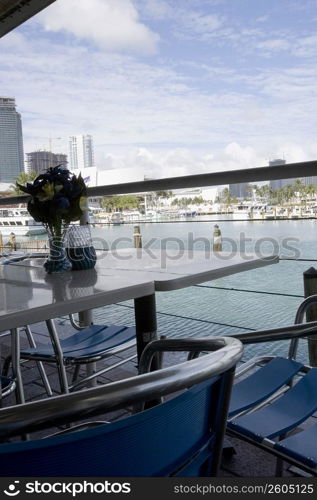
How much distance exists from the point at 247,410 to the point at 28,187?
110 centimetres

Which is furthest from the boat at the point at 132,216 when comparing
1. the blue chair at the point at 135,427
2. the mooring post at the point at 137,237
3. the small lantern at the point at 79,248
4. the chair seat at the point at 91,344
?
the blue chair at the point at 135,427

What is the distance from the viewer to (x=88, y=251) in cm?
186

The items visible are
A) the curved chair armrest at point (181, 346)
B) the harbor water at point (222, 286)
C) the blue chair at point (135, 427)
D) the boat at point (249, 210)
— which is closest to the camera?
the blue chair at point (135, 427)

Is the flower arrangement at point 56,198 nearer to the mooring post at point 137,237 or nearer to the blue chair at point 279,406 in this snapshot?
the blue chair at point 279,406

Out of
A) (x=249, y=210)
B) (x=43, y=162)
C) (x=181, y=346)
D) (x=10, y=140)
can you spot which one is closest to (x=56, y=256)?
(x=43, y=162)

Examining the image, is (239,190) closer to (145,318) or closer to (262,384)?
(145,318)

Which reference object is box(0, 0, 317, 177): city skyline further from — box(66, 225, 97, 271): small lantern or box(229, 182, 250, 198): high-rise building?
box(66, 225, 97, 271): small lantern

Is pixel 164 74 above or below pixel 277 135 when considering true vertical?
above

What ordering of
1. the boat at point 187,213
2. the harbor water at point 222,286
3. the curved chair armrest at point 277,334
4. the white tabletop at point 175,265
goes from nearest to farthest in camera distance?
the curved chair armrest at point 277,334
the white tabletop at point 175,265
the harbor water at point 222,286
the boat at point 187,213

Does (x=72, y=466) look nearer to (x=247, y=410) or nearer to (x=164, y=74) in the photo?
(x=247, y=410)

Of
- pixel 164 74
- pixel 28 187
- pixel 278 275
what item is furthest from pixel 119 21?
pixel 28 187

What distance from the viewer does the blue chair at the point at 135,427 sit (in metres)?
0.56

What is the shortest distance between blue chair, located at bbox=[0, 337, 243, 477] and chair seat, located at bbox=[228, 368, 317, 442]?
0.42m

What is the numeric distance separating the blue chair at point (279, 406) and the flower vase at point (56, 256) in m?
0.80
